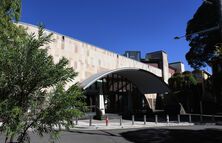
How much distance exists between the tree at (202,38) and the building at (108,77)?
24.5 feet

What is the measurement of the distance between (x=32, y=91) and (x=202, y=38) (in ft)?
113

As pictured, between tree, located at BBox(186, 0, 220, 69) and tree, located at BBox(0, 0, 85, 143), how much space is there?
31.0 metres

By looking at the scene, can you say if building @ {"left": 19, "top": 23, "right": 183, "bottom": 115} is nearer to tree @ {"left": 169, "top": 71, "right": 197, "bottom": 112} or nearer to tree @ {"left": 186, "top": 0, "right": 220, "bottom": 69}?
tree @ {"left": 169, "top": 71, "right": 197, "bottom": 112}

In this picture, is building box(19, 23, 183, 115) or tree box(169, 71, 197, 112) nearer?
building box(19, 23, 183, 115)

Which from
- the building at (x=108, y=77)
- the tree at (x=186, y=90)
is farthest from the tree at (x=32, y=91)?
the tree at (x=186, y=90)

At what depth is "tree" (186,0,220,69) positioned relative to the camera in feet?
115

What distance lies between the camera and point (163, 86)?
153 ft

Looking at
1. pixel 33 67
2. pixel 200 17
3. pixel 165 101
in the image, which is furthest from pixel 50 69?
pixel 165 101

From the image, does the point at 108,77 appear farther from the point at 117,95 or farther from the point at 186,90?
the point at 186,90

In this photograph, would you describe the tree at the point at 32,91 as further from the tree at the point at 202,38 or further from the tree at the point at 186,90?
the tree at the point at 186,90

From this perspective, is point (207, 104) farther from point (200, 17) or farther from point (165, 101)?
point (200, 17)

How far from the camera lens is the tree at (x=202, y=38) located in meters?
35.0

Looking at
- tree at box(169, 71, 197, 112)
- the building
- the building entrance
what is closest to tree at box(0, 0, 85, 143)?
the building

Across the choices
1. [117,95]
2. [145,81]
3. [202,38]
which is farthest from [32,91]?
[145,81]
